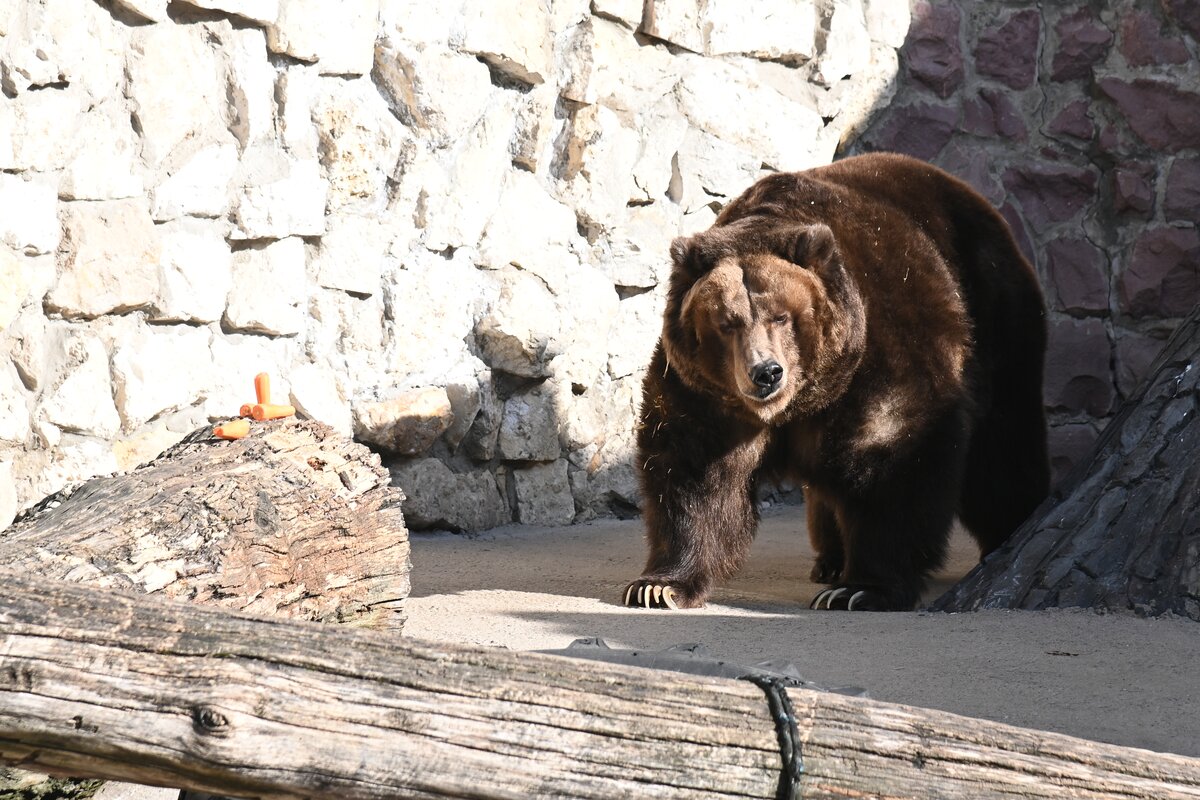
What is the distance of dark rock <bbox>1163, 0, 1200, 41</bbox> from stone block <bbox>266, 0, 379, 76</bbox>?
154 inches

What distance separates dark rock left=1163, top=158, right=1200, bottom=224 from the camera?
6.45 metres

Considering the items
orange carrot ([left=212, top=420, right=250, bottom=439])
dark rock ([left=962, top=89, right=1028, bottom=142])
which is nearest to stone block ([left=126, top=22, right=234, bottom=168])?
orange carrot ([left=212, top=420, right=250, bottom=439])

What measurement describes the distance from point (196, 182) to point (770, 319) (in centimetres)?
192

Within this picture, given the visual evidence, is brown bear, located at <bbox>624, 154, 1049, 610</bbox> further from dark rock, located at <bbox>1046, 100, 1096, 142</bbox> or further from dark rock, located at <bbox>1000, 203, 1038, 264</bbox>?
dark rock, located at <bbox>1046, 100, 1096, 142</bbox>

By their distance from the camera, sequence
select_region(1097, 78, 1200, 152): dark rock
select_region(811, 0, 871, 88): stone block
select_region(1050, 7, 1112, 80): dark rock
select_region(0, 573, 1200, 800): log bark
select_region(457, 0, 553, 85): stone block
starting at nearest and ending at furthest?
select_region(0, 573, 1200, 800): log bark < select_region(457, 0, 553, 85): stone block < select_region(811, 0, 871, 88): stone block < select_region(1097, 78, 1200, 152): dark rock < select_region(1050, 7, 1112, 80): dark rock

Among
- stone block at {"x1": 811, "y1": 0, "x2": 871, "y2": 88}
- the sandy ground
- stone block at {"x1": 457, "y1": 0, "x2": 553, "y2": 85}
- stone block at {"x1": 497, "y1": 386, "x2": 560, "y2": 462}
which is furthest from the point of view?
stone block at {"x1": 811, "y1": 0, "x2": 871, "y2": 88}

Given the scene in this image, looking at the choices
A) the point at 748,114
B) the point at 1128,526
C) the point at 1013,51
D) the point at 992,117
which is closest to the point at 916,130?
the point at 992,117

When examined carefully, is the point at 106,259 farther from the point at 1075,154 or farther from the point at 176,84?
the point at 1075,154

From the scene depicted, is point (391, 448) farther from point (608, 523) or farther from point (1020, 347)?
point (1020, 347)

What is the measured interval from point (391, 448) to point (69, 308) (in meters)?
1.34

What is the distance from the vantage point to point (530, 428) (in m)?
5.46

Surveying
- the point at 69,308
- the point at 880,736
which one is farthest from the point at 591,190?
the point at 880,736

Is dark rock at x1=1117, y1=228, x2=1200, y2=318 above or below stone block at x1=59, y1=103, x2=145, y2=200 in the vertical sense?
below

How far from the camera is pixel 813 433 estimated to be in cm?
423
